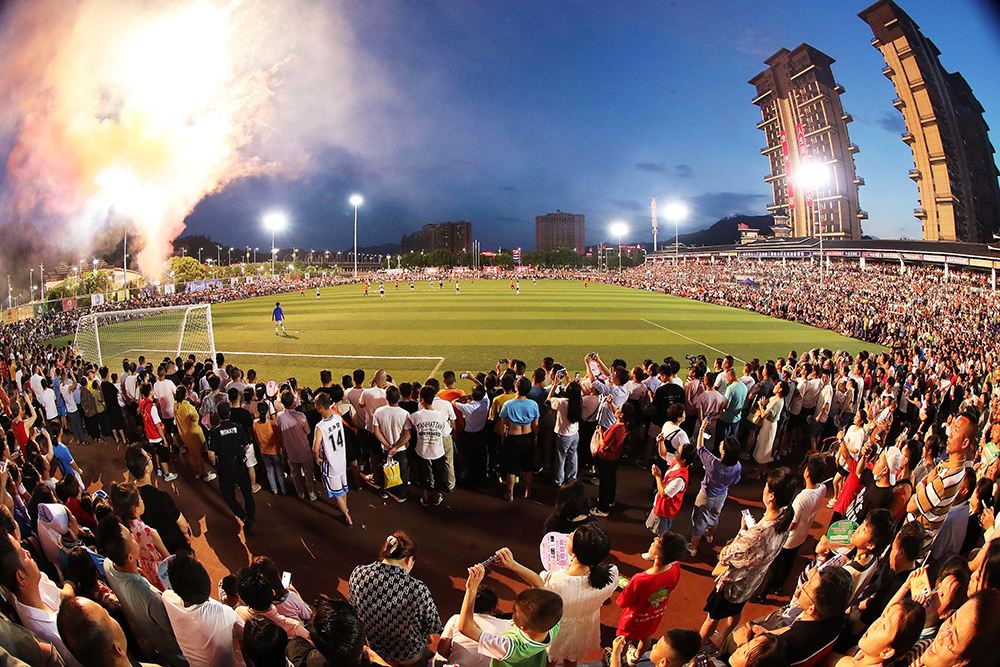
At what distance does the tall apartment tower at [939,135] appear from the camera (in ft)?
88.5

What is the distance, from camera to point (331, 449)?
20.0 feet

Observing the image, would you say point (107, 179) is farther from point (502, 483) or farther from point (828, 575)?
point (828, 575)

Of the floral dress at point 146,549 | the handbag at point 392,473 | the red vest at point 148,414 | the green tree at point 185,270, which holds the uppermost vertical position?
the green tree at point 185,270

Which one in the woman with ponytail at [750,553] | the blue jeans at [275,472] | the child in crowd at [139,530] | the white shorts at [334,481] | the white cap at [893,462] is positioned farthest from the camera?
the blue jeans at [275,472]

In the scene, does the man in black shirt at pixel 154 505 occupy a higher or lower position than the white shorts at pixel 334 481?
higher

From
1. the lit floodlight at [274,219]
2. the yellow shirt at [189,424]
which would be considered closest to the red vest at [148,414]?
the yellow shirt at [189,424]

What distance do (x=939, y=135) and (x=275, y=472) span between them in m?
50.0

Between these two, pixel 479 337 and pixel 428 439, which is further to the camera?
pixel 479 337

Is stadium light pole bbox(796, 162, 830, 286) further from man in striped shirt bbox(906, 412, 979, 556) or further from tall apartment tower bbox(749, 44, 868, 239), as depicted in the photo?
man in striped shirt bbox(906, 412, 979, 556)

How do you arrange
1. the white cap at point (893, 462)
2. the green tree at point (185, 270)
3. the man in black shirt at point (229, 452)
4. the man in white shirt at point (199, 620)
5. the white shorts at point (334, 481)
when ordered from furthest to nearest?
the green tree at point (185, 270)
the white shorts at point (334, 481)
the man in black shirt at point (229, 452)
the white cap at point (893, 462)
the man in white shirt at point (199, 620)

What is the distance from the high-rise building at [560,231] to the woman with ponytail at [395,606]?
640 feet

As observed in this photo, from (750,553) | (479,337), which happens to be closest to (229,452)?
(750,553)

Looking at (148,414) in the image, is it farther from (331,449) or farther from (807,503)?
(807,503)

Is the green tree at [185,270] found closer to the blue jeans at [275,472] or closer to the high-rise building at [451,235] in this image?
the high-rise building at [451,235]
